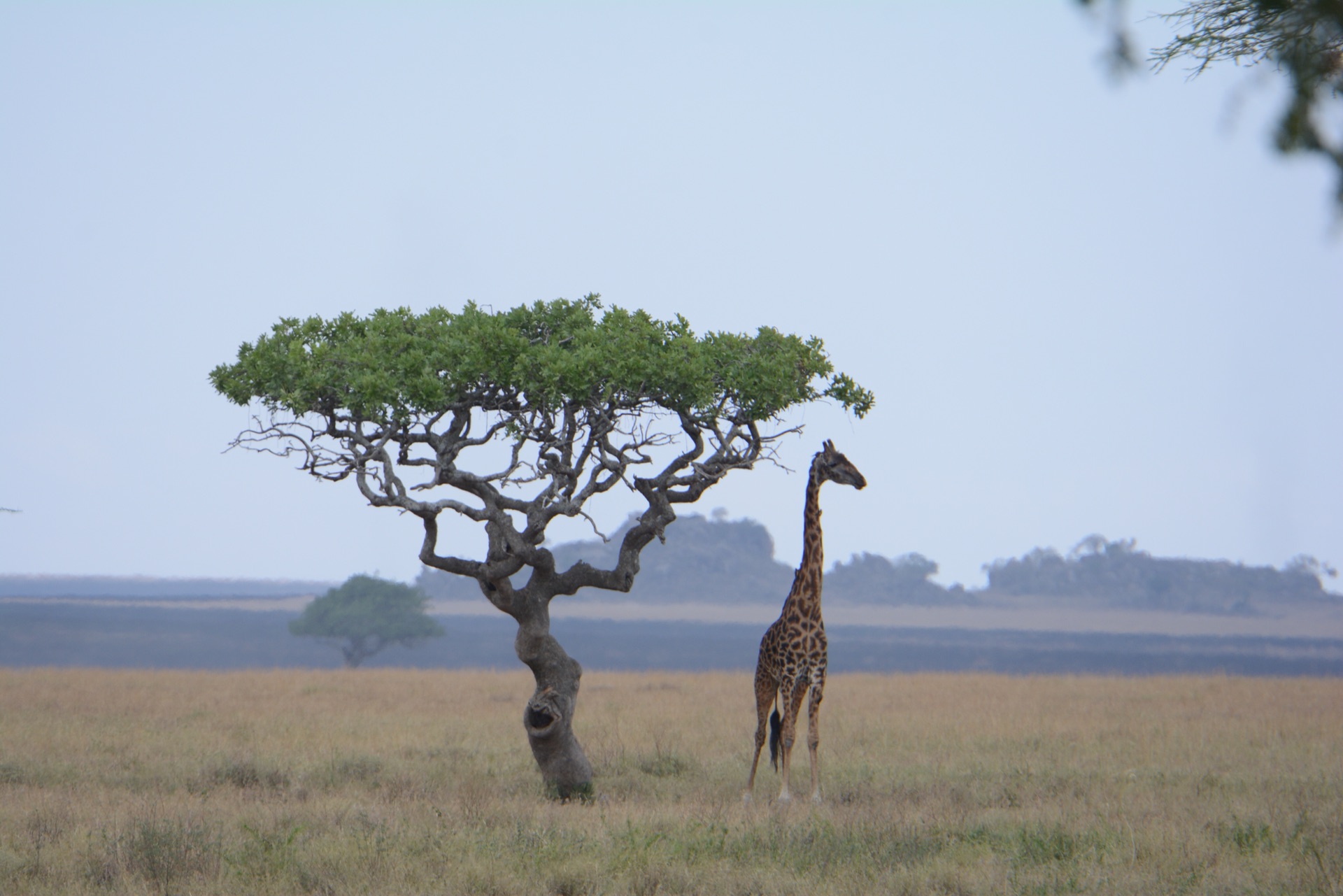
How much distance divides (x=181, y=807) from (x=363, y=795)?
7.16ft

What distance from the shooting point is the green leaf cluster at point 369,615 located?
80375 millimetres

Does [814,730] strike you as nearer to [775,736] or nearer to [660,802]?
[775,736]

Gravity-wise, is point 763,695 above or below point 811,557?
below

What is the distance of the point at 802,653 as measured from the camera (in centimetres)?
1462

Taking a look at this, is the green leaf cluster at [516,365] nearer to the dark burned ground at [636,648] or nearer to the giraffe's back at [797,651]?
the giraffe's back at [797,651]

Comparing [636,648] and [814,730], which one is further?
[636,648]

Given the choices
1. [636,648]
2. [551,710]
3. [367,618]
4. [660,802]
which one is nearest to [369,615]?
[367,618]

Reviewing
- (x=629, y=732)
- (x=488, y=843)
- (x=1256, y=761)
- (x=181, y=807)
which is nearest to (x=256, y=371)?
(x=181, y=807)

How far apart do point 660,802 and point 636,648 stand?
124673 mm

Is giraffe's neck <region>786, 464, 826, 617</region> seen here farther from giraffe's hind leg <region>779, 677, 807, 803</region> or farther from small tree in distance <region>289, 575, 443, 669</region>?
small tree in distance <region>289, 575, 443, 669</region>

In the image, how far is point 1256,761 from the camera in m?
18.6

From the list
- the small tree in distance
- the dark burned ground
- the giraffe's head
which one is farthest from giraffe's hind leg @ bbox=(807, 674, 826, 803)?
the dark burned ground

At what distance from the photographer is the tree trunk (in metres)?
14.7

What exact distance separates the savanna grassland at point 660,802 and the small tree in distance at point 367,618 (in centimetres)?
5247
